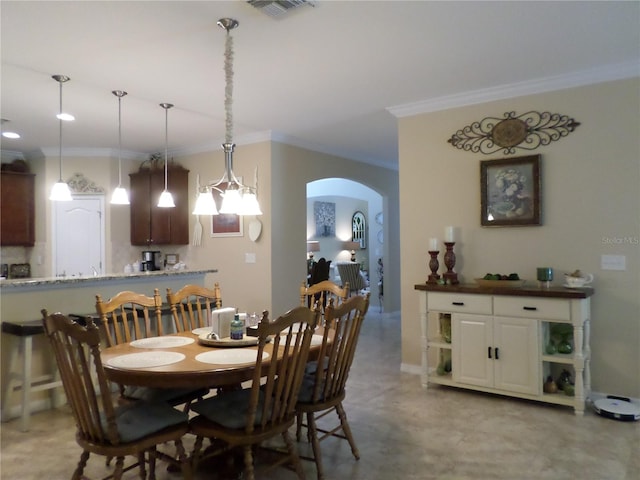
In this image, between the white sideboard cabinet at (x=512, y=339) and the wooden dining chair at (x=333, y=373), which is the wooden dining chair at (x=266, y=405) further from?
the white sideboard cabinet at (x=512, y=339)

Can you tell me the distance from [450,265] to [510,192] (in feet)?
2.62

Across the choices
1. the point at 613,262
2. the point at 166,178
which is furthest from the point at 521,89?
the point at 166,178

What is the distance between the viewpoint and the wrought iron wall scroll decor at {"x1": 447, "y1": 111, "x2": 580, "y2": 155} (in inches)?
146

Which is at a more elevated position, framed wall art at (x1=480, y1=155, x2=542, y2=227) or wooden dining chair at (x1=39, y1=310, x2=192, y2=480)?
framed wall art at (x1=480, y1=155, x2=542, y2=227)

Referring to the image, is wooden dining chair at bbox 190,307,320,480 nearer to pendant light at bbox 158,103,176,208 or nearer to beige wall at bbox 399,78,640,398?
pendant light at bbox 158,103,176,208

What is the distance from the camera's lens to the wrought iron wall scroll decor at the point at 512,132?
3.71 m

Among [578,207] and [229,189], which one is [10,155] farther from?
[578,207]

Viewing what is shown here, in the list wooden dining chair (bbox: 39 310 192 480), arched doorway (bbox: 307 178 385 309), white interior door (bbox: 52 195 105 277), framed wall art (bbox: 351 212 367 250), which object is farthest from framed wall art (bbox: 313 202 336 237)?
wooden dining chair (bbox: 39 310 192 480)

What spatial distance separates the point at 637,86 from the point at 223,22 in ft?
9.94

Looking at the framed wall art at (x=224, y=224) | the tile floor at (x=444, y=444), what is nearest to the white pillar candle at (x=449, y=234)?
the tile floor at (x=444, y=444)

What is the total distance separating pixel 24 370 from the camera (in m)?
3.18

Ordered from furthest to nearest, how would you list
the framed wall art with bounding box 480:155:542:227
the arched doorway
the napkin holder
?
the arched doorway < the framed wall art with bounding box 480:155:542:227 < the napkin holder

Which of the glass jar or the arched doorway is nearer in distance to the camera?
the glass jar

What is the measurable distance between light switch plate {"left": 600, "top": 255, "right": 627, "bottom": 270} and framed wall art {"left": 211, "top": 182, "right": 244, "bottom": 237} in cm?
378
